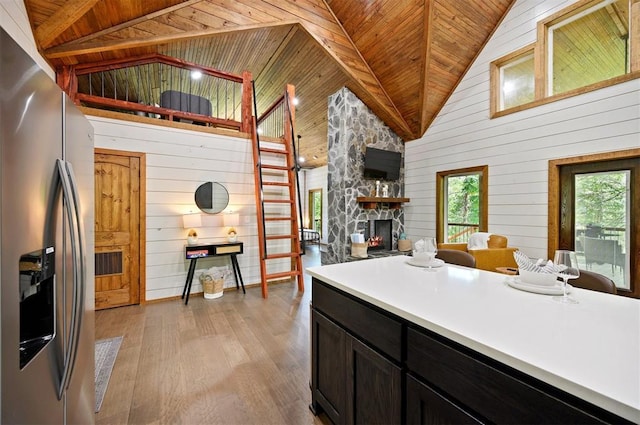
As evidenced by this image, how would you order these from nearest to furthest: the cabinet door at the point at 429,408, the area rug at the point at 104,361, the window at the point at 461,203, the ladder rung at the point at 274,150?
the cabinet door at the point at 429,408 → the area rug at the point at 104,361 → the ladder rung at the point at 274,150 → the window at the point at 461,203

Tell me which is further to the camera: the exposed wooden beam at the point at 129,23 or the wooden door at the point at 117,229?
the wooden door at the point at 117,229

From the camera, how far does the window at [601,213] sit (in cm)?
319

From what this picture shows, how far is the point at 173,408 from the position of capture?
72.0 inches

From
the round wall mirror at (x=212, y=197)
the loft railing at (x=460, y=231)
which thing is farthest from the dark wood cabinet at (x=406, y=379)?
the loft railing at (x=460, y=231)

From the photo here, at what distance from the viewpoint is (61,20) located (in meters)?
2.67

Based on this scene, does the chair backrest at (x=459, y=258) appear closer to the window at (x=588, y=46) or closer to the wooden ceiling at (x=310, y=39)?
the window at (x=588, y=46)

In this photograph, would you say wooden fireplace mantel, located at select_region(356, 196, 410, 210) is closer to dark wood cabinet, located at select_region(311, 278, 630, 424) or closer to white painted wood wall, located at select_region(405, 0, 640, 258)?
white painted wood wall, located at select_region(405, 0, 640, 258)

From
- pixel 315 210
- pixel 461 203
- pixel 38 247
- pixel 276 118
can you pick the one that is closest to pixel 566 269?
pixel 38 247

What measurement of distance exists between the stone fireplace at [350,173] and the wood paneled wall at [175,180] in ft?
6.17

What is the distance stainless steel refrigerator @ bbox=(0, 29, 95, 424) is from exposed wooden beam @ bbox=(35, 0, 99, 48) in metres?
2.23

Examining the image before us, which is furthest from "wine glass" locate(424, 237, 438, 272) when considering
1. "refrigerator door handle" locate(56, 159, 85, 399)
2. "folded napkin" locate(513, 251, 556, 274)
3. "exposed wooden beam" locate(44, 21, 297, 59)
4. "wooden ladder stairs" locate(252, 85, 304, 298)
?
"exposed wooden beam" locate(44, 21, 297, 59)

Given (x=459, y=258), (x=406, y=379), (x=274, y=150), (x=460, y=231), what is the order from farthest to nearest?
1. (x=460, y=231)
2. (x=274, y=150)
3. (x=459, y=258)
4. (x=406, y=379)

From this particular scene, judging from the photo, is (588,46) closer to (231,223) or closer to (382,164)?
(382,164)

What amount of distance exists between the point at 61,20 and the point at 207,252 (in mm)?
2922
